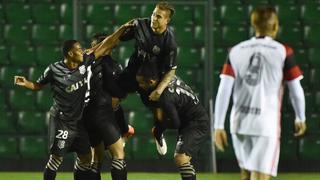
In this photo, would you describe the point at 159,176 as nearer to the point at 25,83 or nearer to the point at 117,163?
the point at 117,163

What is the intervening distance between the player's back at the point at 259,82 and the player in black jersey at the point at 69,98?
7.92 feet

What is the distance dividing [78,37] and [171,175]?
2.39 m

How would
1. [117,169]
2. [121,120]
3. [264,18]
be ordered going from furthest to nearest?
[121,120], [117,169], [264,18]

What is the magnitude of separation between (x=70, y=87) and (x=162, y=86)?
1.00 metres

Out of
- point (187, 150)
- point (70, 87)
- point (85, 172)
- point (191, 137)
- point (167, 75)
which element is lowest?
point (85, 172)

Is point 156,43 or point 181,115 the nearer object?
point 156,43

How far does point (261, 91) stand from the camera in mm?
5199

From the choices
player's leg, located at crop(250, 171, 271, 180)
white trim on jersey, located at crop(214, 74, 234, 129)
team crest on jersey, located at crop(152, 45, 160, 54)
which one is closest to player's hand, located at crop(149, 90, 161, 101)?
team crest on jersey, located at crop(152, 45, 160, 54)

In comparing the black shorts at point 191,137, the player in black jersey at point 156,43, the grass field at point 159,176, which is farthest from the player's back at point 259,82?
the grass field at point 159,176

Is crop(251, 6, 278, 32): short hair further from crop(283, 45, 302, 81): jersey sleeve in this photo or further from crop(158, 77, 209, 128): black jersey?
Result: crop(158, 77, 209, 128): black jersey

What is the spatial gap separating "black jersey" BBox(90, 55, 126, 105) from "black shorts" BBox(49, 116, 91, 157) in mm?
332

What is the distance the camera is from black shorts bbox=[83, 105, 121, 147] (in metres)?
7.34

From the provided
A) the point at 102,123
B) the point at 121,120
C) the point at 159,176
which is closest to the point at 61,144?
the point at 102,123

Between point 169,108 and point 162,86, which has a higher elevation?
point 162,86
